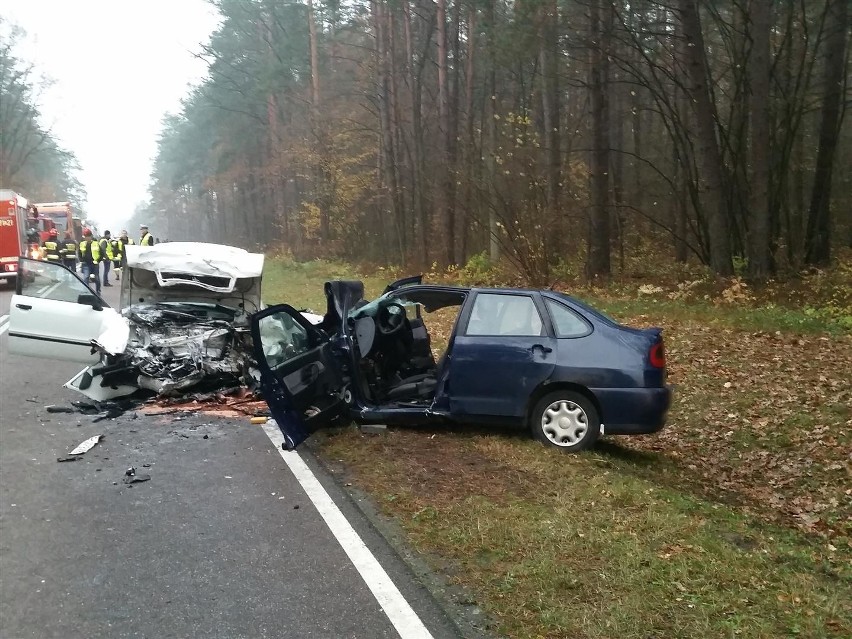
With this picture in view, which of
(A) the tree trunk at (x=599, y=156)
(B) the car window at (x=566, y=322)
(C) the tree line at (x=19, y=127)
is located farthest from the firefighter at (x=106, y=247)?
(C) the tree line at (x=19, y=127)

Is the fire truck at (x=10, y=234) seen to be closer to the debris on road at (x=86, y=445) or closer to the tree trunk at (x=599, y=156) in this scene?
the tree trunk at (x=599, y=156)

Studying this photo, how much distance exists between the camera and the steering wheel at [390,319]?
8.00 meters

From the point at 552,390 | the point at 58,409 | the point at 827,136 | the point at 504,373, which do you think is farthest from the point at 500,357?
the point at 827,136

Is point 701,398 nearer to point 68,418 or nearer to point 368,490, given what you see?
point 368,490

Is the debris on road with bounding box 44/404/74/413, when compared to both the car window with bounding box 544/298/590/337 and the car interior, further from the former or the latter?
the car window with bounding box 544/298/590/337

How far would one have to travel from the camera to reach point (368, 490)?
5816 millimetres

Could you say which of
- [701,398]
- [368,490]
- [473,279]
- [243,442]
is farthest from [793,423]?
[473,279]

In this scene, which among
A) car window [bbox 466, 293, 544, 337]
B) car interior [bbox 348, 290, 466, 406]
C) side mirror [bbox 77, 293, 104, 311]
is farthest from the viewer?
side mirror [bbox 77, 293, 104, 311]

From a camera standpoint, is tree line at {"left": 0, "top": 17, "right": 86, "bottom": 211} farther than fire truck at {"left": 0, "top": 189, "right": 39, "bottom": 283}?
Yes

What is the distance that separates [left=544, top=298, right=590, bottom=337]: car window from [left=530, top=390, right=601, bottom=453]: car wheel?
52 centimetres

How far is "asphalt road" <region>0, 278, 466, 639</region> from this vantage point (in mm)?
3793

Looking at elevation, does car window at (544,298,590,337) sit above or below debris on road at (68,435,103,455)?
above

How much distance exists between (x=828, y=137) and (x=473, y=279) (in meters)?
9.24

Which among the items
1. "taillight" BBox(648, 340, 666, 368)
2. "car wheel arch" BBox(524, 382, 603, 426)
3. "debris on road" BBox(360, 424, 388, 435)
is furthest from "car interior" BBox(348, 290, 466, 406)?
"taillight" BBox(648, 340, 666, 368)
